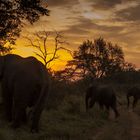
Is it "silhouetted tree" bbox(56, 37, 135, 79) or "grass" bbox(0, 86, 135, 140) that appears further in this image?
"silhouetted tree" bbox(56, 37, 135, 79)

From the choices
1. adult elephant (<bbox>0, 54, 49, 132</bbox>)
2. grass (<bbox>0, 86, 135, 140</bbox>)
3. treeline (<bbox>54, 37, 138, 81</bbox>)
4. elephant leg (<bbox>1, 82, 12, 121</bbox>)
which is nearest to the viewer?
grass (<bbox>0, 86, 135, 140</bbox>)

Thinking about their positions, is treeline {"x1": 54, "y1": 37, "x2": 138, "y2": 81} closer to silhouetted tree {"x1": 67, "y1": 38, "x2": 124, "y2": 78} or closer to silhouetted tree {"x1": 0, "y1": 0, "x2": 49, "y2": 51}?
silhouetted tree {"x1": 67, "y1": 38, "x2": 124, "y2": 78}

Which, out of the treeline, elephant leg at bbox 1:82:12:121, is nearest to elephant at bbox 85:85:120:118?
elephant leg at bbox 1:82:12:121

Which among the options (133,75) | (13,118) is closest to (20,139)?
(13,118)

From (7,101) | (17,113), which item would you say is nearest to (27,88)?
(17,113)

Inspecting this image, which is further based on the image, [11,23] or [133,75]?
[133,75]

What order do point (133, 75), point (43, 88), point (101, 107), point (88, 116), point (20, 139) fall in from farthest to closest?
point (133, 75) → point (101, 107) → point (88, 116) → point (43, 88) → point (20, 139)

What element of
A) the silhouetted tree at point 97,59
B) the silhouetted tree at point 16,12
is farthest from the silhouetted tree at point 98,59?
the silhouetted tree at point 16,12

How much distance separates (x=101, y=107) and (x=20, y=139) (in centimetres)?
1182

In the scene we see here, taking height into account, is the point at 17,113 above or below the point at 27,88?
below

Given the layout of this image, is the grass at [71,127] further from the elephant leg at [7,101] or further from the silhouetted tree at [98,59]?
the silhouetted tree at [98,59]

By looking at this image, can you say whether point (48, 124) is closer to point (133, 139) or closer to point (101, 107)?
point (133, 139)

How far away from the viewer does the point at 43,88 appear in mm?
13352

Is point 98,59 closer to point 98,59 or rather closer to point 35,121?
point 98,59
